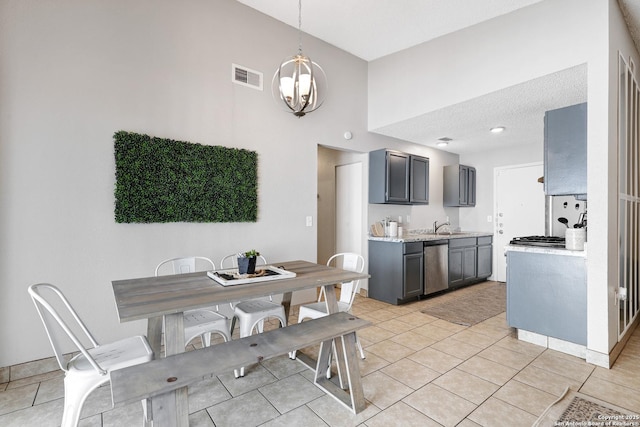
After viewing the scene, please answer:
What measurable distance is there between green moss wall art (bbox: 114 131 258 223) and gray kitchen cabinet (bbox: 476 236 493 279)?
4040 mm

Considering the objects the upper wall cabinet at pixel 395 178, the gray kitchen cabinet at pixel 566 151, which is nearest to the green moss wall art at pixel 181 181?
the upper wall cabinet at pixel 395 178

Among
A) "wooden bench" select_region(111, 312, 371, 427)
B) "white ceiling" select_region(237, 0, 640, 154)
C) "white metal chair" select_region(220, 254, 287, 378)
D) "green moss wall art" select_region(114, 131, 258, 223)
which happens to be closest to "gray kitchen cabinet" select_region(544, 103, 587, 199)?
"white ceiling" select_region(237, 0, 640, 154)

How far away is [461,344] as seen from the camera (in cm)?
297

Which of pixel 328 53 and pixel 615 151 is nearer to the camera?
pixel 615 151

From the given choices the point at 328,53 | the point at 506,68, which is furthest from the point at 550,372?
the point at 328,53

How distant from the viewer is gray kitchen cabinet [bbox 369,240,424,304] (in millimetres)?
4156

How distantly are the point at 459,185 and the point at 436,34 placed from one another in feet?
9.27

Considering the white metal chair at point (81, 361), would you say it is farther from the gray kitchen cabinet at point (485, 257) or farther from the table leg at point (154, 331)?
the gray kitchen cabinet at point (485, 257)

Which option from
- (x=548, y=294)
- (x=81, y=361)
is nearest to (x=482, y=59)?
(x=548, y=294)

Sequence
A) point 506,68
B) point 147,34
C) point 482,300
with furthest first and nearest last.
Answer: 1. point 482,300
2. point 506,68
3. point 147,34

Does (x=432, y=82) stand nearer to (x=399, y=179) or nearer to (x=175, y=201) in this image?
(x=399, y=179)

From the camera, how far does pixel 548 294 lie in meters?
2.84

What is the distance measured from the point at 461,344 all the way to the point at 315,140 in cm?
278

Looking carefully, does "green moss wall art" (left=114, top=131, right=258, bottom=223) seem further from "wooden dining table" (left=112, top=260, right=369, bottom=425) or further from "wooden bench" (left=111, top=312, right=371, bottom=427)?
"wooden bench" (left=111, top=312, right=371, bottom=427)
